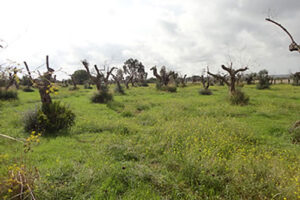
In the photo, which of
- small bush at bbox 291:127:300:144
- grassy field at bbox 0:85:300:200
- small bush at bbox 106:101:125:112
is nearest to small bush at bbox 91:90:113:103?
small bush at bbox 106:101:125:112

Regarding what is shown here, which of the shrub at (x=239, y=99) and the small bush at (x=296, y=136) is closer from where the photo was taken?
the small bush at (x=296, y=136)

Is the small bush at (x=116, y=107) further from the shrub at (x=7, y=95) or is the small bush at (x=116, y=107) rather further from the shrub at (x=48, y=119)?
the shrub at (x=7, y=95)

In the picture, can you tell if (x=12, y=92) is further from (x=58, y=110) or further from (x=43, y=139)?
(x=43, y=139)

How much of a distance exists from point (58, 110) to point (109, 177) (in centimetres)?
551

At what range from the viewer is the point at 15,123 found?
8.51m

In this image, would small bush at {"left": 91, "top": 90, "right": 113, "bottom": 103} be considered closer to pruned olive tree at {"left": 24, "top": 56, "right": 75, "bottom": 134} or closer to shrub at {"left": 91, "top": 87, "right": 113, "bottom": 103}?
shrub at {"left": 91, "top": 87, "right": 113, "bottom": 103}

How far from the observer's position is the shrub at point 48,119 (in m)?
7.26

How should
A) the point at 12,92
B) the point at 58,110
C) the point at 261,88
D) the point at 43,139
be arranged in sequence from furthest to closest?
the point at 261,88 → the point at 12,92 → the point at 58,110 → the point at 43,139

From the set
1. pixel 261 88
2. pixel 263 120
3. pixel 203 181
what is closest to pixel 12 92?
pixel 203 181

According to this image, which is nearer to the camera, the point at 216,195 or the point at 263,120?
the point at 216,195

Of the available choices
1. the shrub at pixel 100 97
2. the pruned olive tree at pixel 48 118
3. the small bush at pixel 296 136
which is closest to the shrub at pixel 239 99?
the small bush at pixel 296 136

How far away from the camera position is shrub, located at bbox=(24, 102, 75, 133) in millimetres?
7258

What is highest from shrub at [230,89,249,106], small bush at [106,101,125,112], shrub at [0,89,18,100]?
shrub at [0,89,18,100]

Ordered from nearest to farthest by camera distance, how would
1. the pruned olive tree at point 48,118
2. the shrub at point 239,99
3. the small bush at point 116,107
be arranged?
the pruned olive tree at point 48,118 < the small bush at point 116,107 < the shrub at point 239,99
